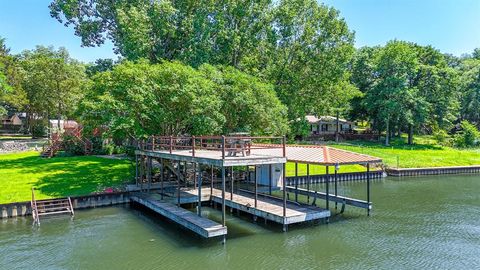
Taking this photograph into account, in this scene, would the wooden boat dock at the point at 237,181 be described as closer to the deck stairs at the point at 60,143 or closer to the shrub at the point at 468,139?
the deck stairs at the point at 60,143

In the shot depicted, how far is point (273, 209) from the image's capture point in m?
18.4

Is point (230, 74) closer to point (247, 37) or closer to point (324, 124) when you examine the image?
point (247, 37)

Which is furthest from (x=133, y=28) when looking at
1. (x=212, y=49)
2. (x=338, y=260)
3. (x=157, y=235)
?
(x=338, y=260)

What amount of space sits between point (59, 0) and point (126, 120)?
2196cm

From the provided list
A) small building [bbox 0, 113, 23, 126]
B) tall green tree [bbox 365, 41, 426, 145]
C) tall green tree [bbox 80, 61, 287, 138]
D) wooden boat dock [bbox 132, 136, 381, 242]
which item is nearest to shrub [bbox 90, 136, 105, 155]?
wooden boat dock [bbox 132, 136, 381, 242]

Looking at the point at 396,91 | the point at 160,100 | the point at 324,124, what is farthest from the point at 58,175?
the point at 324,124

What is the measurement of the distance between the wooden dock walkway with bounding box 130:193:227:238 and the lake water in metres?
0.58

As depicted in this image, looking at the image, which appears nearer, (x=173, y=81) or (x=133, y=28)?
(x=173, y=81)

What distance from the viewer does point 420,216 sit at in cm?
2070

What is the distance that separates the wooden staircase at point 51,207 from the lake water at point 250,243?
0.52 metres

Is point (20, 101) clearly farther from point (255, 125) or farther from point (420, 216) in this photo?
point (420, 216)

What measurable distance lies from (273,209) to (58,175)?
52.7ft

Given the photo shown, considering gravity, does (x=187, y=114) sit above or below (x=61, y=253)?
above

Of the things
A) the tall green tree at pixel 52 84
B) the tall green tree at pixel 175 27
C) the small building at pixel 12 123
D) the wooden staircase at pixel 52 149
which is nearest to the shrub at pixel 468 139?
the tall green tree at pixel 175 27
